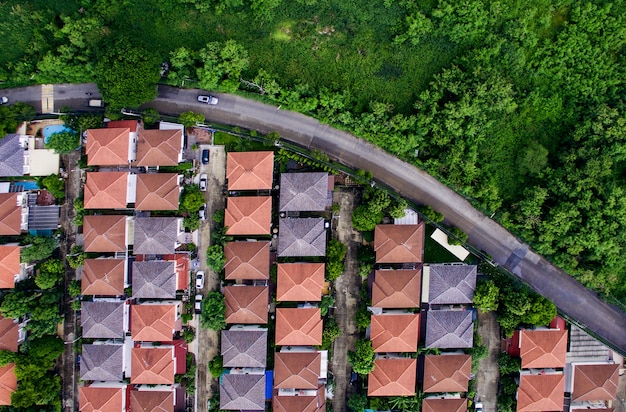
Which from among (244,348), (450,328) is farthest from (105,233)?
(450,328)

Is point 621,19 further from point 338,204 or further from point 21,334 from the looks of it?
point 21,334

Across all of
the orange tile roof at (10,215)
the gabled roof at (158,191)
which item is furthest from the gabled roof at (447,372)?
the orange tile roof at (10,215)

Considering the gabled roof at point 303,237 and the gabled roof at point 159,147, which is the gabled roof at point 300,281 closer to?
the gabled roof at point 303,237

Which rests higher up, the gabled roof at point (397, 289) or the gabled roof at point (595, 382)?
the gabled roof at point (397, 289)

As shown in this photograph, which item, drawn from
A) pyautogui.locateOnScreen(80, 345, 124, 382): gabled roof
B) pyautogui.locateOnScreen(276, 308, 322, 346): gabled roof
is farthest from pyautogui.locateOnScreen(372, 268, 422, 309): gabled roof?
pyautogui.locateOnScreen(80, 345, 124, 382): gabled roof

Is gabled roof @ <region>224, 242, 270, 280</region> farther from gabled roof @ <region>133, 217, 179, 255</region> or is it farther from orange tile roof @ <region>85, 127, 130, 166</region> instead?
orange tile roof @ <region>85, 127, 130, 166</region>
